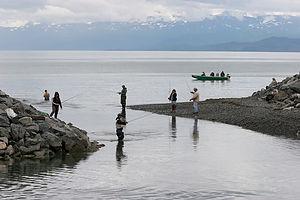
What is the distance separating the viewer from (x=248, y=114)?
36.4m

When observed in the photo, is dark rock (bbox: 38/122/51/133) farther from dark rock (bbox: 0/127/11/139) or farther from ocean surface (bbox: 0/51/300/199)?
ocean surface (bbox: 0/51/300/199)

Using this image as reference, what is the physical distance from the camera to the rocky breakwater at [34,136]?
2377 centimetres

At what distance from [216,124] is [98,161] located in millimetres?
13356

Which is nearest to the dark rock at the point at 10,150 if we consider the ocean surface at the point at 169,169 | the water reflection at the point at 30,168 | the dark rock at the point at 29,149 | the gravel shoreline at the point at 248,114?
the dark rock at the point at 29,149

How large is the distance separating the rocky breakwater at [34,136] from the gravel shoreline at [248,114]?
1120 cm

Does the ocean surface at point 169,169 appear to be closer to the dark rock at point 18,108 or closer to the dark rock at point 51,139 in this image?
the dark rock at point 51,139

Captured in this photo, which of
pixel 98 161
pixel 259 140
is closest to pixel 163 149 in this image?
pixel 98 161

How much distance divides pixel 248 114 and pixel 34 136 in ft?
55.1

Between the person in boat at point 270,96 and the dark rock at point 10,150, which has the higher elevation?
the person in boat at point 270,96

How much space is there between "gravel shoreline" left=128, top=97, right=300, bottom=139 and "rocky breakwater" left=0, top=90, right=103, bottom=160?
441 inches

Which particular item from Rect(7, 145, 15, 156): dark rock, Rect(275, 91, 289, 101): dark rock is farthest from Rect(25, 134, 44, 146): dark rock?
Rect(275, 91, 289, 101): dark rock

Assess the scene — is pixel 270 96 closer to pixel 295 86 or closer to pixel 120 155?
pixel 295 86

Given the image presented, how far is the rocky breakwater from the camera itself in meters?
23.8

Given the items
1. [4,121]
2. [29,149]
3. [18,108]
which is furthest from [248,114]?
[4,121]
